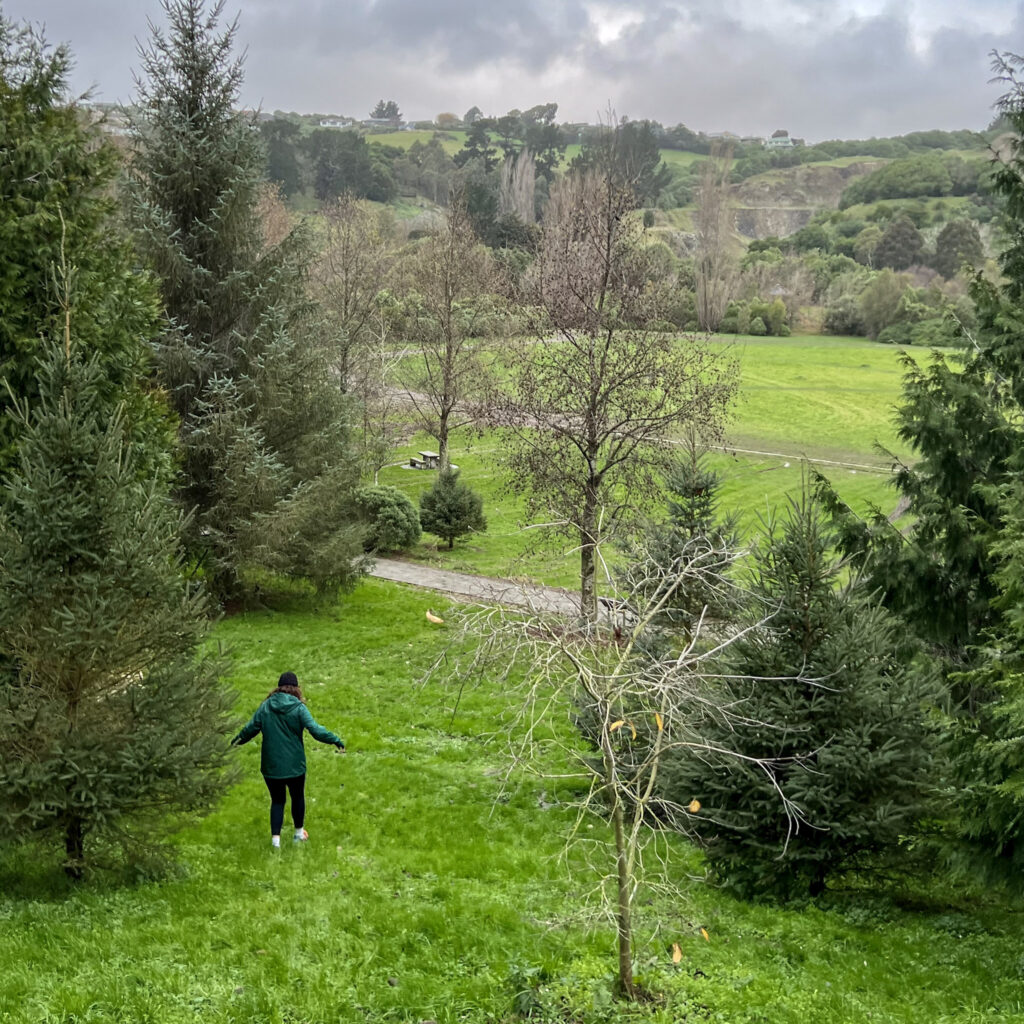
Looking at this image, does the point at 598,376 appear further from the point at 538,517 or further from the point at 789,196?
the point at 789,196

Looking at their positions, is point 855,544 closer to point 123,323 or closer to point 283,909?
point 283,909

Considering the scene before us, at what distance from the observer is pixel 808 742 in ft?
26.9

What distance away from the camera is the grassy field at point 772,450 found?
25227 millimetres

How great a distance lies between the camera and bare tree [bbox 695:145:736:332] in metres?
56.4

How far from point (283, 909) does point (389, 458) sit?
1174 inches

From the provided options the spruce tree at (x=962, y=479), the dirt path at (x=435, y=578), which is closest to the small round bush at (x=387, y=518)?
the dirt path at (x=435, y=578)

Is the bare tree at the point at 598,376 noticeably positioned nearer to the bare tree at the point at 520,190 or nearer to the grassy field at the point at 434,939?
the grassy field at the point at 434,939

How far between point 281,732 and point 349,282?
23684mm

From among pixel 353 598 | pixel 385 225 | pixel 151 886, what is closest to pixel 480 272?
pixel 353 598

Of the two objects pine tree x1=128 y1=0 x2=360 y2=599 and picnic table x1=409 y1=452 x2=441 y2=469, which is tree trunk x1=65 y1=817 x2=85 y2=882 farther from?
picnic table x1=409 y1=452 x2=441 y2=469

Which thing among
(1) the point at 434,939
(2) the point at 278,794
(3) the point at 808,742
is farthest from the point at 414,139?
(1) the point at 434,939

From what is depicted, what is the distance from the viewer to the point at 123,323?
1076 centimetres

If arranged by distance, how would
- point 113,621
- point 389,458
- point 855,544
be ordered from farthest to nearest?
point 389,458, point 855,544, point 113,621

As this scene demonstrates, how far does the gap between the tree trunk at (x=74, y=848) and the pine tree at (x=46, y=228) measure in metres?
4.14
